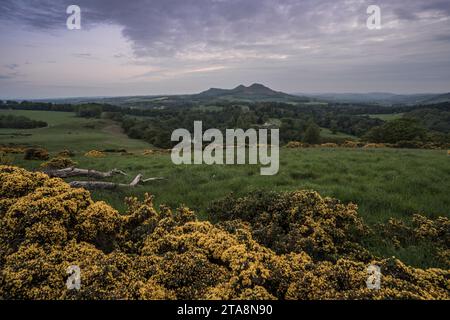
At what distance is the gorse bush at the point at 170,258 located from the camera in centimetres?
411

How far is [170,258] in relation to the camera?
493 cm

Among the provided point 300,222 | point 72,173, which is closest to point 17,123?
point 72,173

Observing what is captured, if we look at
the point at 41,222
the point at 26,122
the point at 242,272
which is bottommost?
the point at 242,272

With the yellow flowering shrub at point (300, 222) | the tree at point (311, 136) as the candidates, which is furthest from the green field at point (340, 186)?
the tree at point (311, 136)

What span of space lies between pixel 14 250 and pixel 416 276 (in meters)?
7.27

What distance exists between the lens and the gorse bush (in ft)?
13.5

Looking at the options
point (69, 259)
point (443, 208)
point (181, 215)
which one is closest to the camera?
point (69, 259)

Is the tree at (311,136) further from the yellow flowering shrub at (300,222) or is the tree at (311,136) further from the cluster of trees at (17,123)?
the cluster of trees at (17,123)

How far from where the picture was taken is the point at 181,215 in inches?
276

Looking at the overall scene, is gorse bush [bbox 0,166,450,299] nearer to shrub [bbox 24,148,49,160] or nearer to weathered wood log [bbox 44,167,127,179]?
weathered wood log [bbox 44,167,127,179]

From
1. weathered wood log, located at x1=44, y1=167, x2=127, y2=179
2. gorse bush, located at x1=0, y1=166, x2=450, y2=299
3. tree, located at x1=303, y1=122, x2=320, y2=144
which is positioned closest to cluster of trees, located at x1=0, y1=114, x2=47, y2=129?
tree, located at x1=303, y1=122, x2=320, y2=144

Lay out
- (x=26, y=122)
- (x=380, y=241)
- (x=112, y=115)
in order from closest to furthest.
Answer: (x=380, y=241), (x=26, y=122), (x=112, y=115)
